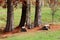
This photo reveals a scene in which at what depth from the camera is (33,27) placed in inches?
809

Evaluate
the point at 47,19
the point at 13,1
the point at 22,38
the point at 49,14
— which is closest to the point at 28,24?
the point at 13,1

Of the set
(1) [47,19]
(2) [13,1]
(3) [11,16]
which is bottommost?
(1) [47,19]

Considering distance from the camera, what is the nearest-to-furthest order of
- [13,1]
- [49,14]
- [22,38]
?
1. [22,38]
2. [13,1]
3. [49,14]

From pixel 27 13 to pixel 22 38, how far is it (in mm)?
6245

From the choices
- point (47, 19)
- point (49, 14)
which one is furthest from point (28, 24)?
point (49, 14)

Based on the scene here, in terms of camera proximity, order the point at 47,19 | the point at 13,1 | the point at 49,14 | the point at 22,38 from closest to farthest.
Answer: the point at 22,38 → the point at 13,1 → the point at 47,19 → the point at 49,14

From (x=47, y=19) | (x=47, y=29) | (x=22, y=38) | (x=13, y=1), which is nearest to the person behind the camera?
(x=22, y=38)

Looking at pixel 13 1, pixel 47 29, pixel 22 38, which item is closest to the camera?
pixel 22 38

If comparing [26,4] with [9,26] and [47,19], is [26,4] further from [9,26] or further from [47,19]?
[47,19]

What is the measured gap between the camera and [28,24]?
834 inches

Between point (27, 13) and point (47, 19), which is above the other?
point (27, 13)

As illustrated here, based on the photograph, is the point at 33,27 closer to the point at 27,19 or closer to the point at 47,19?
the point at 27,19

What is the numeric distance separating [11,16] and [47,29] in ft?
12.5

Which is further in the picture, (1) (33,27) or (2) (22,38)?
(1) (33,27)
